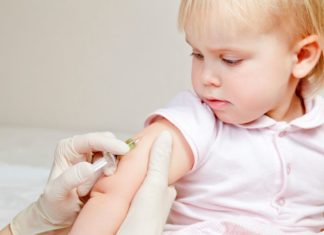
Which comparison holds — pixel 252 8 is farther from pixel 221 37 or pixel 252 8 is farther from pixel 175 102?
pixel 175 102

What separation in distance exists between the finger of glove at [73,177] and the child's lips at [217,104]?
0.27 metres


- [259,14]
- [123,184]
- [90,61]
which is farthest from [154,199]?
[90,61]

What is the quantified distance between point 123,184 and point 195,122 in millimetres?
190

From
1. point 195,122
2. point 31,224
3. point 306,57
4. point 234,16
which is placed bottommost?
point 31,224

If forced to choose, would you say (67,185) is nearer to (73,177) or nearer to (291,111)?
(73,177)

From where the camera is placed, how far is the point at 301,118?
1.32 m

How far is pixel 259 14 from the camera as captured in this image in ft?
3.84

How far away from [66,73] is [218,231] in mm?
1243

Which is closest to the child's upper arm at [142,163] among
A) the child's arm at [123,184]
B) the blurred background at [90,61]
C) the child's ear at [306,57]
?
the child's arm at [123,184]

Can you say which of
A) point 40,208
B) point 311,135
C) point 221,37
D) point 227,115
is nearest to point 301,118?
point 311,135

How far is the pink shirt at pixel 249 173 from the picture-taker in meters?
1.28

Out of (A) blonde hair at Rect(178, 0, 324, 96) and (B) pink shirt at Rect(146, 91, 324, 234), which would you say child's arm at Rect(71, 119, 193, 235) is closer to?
(B) pink shirt at Rect(146, 91, 324, 234)

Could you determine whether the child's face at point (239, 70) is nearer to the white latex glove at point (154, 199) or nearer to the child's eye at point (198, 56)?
the child's eye at point (198, 56)

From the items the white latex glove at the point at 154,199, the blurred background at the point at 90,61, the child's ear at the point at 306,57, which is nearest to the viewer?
the white latex glove at the point at 154,199
